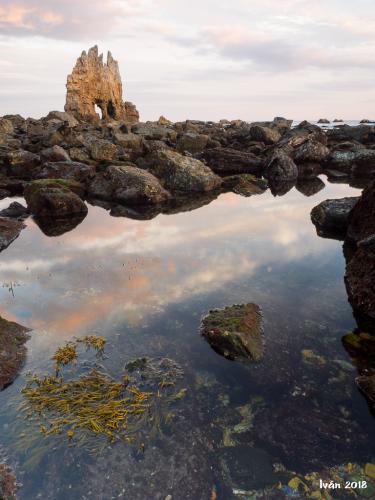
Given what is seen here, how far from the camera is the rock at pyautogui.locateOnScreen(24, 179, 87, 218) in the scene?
1920cm

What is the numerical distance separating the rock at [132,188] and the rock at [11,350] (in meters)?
14.0

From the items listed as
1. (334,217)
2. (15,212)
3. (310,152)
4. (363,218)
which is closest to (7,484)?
(363,218)

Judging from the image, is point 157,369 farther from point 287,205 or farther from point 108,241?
point 287,205

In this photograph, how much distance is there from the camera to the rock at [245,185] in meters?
26.6

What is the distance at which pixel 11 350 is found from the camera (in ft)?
25.6

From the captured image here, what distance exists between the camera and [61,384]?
7020mm

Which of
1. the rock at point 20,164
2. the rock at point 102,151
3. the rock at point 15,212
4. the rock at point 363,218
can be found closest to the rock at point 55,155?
the rock at point 20,164

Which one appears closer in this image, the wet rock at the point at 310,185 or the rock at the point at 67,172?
the rock at the point at 67,172

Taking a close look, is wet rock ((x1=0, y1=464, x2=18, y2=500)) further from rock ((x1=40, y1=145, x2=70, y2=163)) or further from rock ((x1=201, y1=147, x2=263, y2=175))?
rock ((x1=201, y1=147, x2=263, y2=175))

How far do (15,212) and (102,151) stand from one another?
1218cm

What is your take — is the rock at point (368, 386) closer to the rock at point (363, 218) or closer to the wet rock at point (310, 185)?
the rock at point (363, 218)

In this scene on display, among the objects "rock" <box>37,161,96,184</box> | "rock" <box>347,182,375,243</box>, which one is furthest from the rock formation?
"rock" <box>347,182,375,243</box>

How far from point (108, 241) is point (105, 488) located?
38.1ft

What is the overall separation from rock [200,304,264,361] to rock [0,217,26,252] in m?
10.1
